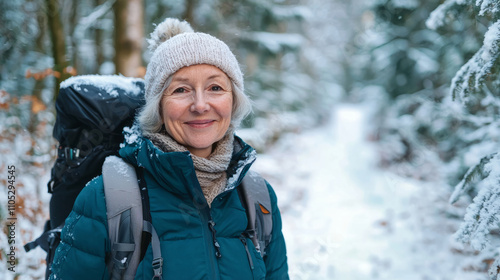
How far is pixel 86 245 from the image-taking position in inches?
71.2

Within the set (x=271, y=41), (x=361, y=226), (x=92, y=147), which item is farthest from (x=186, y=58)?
(x=271, y=41)

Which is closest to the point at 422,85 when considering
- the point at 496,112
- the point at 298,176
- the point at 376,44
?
the point at 376,44

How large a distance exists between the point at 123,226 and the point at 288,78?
17.6 meters

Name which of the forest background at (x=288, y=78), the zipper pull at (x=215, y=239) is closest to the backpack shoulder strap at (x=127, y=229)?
the zipper pull at (x=215, y=239)

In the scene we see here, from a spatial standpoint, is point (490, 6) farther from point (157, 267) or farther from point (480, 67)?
point (157, 267)

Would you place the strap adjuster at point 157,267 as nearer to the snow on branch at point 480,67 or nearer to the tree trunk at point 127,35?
the snow on branch at point 480,67

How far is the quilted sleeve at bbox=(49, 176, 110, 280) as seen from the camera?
180 cm

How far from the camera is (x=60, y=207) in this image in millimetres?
2389

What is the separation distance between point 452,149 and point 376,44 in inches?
256

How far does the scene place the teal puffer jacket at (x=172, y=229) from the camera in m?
1.82

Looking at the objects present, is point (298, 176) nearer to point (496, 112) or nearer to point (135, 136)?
point (496, 112)

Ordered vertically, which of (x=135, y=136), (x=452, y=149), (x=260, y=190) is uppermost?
(x=135, y=136)

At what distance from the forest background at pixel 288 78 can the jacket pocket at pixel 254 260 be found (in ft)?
3.61

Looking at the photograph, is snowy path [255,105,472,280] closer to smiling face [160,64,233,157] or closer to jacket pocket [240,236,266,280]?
jacket pocket [240,236,266,280]
